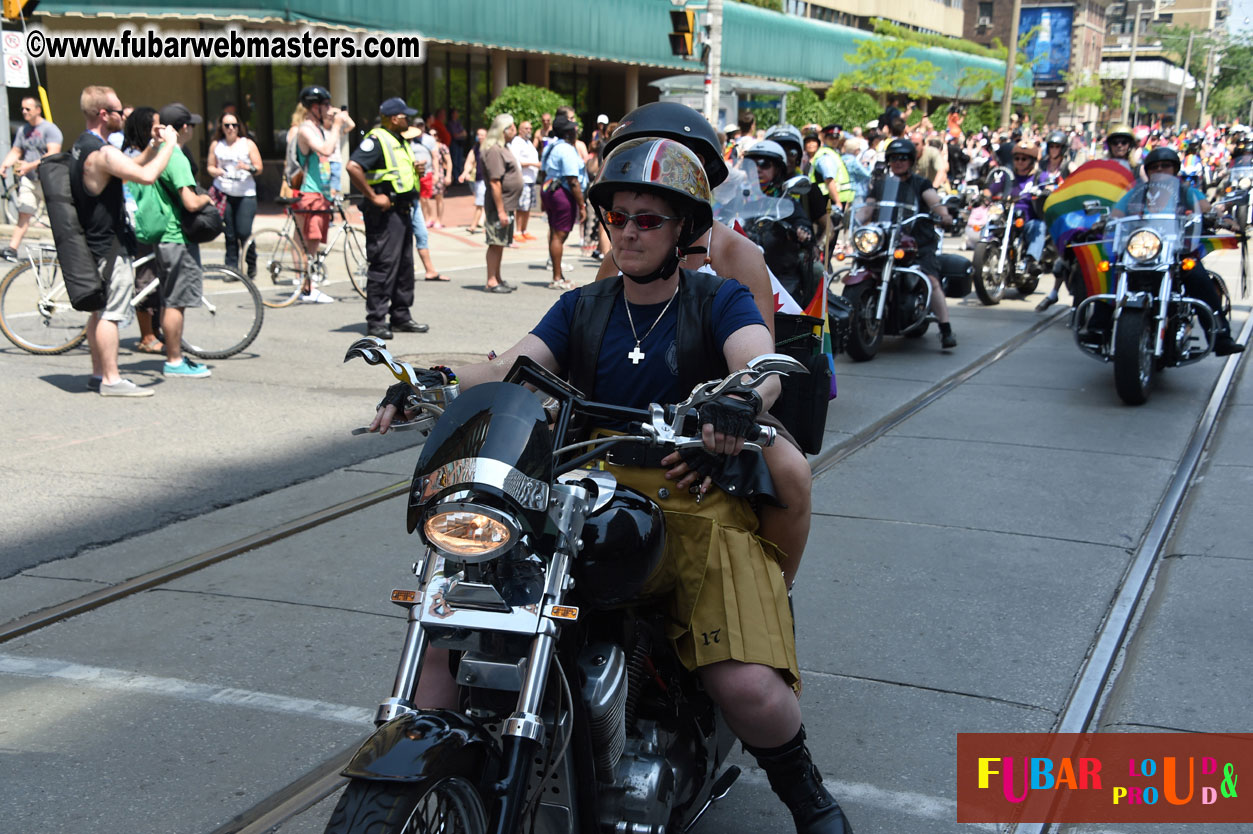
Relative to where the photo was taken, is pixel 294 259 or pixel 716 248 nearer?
pixel 716 248

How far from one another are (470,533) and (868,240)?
8.87 meters

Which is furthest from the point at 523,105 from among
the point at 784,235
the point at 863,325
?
the point at 784,235

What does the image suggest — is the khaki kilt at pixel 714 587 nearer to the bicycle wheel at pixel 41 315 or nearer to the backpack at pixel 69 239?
the backpack at pixel 69 239

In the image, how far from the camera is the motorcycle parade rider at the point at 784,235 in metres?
8.67

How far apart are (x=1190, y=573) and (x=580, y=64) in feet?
112

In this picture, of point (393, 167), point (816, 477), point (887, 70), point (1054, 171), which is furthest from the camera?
point (887, 70)

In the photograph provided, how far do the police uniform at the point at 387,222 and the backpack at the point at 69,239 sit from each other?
2.94 metres

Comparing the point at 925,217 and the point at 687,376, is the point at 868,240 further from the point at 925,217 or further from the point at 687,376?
the point at 687,376

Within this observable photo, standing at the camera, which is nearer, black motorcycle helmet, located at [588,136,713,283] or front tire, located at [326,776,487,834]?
front tire, located at [326,776,487,834]

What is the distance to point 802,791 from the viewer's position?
3016 millimetres

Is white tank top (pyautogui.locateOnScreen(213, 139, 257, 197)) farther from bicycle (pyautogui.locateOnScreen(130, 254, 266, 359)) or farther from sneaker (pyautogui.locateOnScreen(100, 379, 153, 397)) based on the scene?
sneaker (pyautogui.locateOnScreen(100, 379, 153, 397))

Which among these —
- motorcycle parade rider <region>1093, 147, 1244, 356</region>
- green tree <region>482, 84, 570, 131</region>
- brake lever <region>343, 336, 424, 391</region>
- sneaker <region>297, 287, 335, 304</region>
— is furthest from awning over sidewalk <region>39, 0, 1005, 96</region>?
brake lever <region>343, 336, 424, 391</region>

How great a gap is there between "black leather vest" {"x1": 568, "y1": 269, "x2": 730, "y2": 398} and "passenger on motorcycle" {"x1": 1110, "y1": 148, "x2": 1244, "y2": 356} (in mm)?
7162

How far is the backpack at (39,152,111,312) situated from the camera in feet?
26.8
